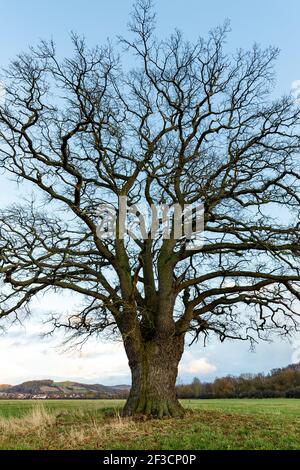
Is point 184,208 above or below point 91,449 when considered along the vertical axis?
above

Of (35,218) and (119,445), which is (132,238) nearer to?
(35,218)

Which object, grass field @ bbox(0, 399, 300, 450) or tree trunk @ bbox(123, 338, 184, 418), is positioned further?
tree trunk @ bbox(123, 338, 184, 418)

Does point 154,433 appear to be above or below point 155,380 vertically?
below

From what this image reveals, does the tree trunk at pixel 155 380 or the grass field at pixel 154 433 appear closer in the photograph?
the grass field at pixel 154 433

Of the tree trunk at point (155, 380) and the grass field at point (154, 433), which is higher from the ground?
the tree trunk at point (155, 380)

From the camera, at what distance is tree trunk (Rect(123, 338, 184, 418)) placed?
1488 cm

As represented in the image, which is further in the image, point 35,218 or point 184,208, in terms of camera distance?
point 184,208

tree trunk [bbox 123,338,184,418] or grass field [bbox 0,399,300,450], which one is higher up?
tree trunk [bbox 123,338,184,418]

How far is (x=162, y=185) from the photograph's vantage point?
16828 millimetres

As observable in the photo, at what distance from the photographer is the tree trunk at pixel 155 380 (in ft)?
48.8

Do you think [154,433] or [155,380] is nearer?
[154,433]

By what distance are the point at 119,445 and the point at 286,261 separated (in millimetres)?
6505

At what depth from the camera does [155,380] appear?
15180 millimetres
